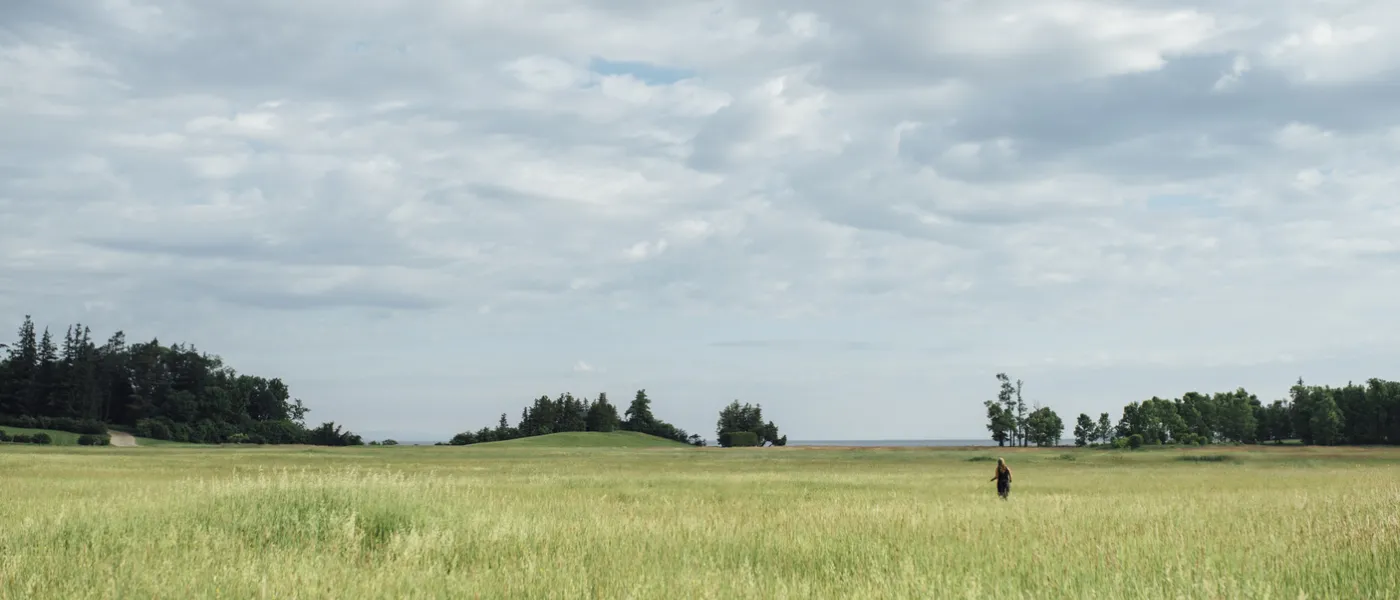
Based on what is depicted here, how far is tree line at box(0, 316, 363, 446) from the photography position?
135m

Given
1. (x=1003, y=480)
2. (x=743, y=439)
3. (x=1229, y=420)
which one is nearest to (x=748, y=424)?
(x=743, y=439)

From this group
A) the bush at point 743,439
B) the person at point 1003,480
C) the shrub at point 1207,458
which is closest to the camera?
the person at point 1003,480

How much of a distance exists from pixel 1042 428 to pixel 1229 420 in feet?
127

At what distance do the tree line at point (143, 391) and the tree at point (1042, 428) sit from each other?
88.1 m

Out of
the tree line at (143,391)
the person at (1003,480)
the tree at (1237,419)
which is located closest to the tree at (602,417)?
the tree line at (143,391)

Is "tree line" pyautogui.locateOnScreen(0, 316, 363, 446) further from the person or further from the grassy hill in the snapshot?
the person

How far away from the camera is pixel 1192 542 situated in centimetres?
1207

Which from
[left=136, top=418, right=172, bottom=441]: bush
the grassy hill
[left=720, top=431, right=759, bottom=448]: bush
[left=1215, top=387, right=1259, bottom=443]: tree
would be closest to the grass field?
the grassy hill

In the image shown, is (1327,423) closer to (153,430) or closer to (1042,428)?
(1042,428)

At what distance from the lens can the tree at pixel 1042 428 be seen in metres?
121

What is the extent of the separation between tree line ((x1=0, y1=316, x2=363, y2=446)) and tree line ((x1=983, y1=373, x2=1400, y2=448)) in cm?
8787

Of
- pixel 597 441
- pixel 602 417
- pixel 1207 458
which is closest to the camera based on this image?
pixel 1207 458

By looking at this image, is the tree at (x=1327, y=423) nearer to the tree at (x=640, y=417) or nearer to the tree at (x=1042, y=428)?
the tree at (x=1042, y=428)

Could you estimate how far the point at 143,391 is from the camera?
146m
